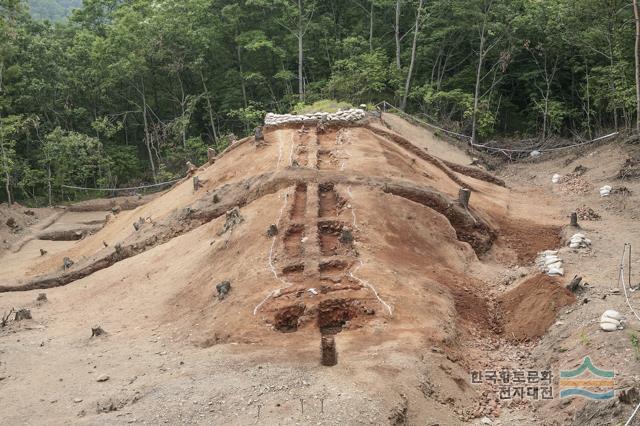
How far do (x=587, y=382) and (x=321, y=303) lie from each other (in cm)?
422

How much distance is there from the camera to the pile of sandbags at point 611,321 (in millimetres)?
9601

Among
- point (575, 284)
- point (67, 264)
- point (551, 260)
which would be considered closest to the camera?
point (575, 284)

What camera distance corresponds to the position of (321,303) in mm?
10695

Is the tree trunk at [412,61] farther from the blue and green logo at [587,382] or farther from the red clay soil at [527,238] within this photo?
the blue and green logo at [587,382]

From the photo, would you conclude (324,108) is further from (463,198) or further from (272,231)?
(272,231)

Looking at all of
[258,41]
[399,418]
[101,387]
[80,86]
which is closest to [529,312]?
[399,418]

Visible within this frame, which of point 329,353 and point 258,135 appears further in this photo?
point 258,135

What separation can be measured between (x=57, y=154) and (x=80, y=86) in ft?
15.1

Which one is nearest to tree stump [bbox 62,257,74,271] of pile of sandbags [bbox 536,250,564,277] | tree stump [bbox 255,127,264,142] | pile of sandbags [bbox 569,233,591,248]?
tree stump [bbox 255,127,264,142]

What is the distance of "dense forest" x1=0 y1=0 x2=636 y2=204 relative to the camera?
29.0 metres

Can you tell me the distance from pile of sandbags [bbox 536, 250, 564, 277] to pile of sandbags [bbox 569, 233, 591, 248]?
431mm

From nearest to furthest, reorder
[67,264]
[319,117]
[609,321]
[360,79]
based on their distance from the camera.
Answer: [609,321], [67,264], [319,117], [360,79]

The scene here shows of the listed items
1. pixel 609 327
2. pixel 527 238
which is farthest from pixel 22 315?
pixel 527 238

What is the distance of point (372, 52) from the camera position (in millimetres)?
31562
